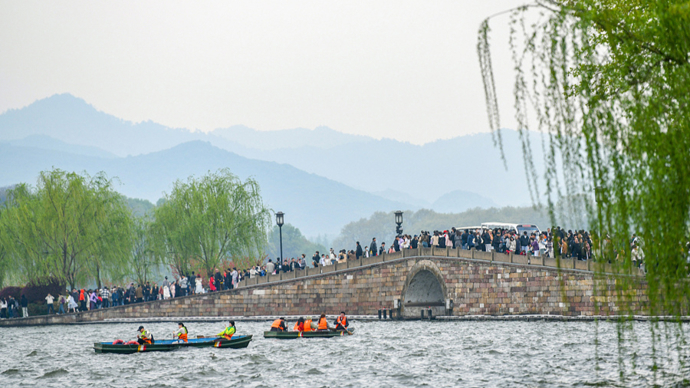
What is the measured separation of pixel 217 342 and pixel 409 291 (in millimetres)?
13202

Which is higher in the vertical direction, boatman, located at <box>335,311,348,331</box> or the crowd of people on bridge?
the crowd of people on bridge

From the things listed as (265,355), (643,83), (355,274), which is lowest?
(265,355)

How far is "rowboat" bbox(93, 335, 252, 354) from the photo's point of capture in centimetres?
2900

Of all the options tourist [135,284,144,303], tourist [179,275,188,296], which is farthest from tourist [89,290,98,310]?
tourist [179,275,188,296]

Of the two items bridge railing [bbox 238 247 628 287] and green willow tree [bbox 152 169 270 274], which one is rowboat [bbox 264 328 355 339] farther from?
green willow tree [bbox 152 169 270 274]

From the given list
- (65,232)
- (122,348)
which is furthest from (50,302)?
(122,348)

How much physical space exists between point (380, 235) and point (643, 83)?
166 meters

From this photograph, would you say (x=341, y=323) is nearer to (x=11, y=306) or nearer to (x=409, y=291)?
(x=409, y=291)

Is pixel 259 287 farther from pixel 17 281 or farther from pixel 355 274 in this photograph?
pixel 17 281

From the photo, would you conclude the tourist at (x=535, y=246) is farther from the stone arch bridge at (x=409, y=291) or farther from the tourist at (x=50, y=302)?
the tourist at (x=50, y=302)

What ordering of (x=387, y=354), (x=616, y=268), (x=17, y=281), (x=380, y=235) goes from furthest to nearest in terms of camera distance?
1. (x=380, y=235)
2. (x=17, y=281)
3. (x=387, y=354)
4. (x=616, y=268)

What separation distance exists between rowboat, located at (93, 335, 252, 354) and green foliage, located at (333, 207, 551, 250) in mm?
121719

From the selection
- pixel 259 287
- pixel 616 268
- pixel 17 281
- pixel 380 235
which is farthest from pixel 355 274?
pixel 380 235

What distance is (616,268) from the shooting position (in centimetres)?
1099
